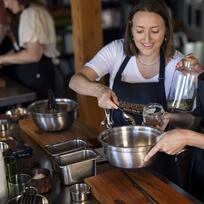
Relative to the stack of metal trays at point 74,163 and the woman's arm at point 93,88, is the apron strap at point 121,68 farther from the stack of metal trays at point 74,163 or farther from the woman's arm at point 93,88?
the stack of metal trays at point 74,163

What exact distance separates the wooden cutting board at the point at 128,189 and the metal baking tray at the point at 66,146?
0.21 metres

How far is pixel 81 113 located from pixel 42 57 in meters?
0.57

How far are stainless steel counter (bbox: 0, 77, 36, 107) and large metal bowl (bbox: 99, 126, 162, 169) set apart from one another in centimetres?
142

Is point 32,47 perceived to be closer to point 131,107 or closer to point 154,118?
point 131,107

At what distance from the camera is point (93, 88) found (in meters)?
2.11

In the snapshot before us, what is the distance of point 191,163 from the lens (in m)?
1.98

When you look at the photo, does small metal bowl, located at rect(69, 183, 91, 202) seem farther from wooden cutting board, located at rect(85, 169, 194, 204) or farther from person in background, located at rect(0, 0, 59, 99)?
person in background, located at rect(0, 0, 59, 99)

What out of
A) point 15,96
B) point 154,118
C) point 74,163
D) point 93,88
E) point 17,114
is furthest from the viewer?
point 15,96

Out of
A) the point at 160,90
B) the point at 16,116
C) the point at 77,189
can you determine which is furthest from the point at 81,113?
the point at 77,189

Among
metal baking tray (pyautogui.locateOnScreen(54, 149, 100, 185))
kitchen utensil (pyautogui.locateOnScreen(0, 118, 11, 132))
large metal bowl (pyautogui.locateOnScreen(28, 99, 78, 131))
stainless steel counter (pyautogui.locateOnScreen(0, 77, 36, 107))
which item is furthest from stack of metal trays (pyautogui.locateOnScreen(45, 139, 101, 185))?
stainless steel counter (pyautogui.locateOnScreen(0, 77, 36, 107))

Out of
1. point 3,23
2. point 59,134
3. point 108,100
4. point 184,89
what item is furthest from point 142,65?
point 3,23

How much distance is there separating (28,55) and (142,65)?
3.68ft

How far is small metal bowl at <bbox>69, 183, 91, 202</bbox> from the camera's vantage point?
5.25ft

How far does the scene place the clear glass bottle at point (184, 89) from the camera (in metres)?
1.93
